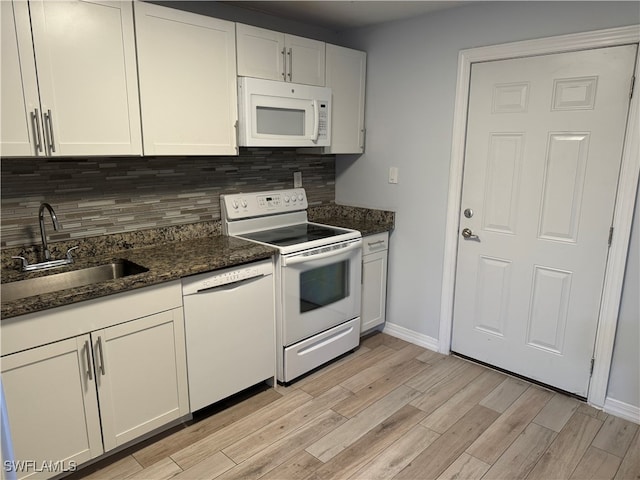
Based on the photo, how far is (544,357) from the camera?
2.66 metres

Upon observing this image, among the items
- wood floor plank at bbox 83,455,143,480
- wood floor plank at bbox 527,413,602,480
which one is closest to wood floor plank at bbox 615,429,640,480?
wood floor plank at bbox 527,413,602,480

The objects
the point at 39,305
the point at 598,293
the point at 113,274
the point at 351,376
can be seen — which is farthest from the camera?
the point at 351,376

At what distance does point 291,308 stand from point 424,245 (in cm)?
112

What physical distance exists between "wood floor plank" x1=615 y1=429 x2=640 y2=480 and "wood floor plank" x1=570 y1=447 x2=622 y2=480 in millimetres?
20

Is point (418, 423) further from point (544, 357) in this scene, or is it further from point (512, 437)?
point (544, 357)

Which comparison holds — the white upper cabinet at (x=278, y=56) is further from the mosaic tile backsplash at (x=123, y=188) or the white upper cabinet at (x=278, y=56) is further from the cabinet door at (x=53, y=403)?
the cabinet door at (x=53, y=403)

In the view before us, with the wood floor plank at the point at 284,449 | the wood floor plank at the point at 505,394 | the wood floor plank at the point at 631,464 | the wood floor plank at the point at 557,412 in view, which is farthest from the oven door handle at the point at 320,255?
the wood floor plank at the point at 631,464

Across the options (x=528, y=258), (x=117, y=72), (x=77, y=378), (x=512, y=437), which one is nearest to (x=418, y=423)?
(x=512, y=437)

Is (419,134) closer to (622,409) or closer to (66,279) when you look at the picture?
(622,409)

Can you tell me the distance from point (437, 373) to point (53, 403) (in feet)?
7.12

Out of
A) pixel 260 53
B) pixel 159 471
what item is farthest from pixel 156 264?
pixel 260 53

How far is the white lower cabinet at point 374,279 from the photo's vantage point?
3127mm

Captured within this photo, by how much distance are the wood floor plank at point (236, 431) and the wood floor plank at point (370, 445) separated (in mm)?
450

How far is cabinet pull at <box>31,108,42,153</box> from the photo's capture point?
1.81 metres
